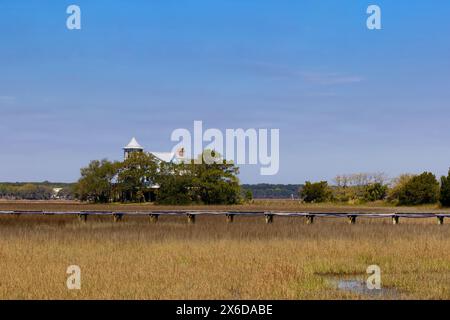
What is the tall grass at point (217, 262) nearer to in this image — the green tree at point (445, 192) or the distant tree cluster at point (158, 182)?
the green tree at point (445, 192)

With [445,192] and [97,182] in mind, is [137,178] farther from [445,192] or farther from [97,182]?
[445,192]

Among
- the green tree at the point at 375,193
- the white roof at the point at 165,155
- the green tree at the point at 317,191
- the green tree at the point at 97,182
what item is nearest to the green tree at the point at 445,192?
the green tree at the point at 375,193

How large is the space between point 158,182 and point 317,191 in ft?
77.6

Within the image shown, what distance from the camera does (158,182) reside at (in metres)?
104

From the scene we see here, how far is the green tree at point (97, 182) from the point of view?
355 feet

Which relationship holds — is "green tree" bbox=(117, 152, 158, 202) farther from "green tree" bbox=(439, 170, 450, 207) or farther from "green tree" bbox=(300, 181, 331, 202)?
"green tree" bbox=(439, 170, 450, 207)

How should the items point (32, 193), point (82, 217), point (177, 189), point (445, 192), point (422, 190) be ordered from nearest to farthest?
point (82, 217), point (445, 192), point (422, 190), point (177, 189), point (32, 193)

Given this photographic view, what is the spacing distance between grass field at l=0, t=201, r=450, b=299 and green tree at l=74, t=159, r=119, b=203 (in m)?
76.5

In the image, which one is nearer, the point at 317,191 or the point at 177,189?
the point at 177,189

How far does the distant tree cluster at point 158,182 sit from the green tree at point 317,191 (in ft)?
33.5

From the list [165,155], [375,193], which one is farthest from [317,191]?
[165,155]

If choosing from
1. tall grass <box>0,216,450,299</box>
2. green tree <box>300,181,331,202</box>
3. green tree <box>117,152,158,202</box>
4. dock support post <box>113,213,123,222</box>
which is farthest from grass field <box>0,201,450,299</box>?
green tree <box>117,152,158,202</box>
